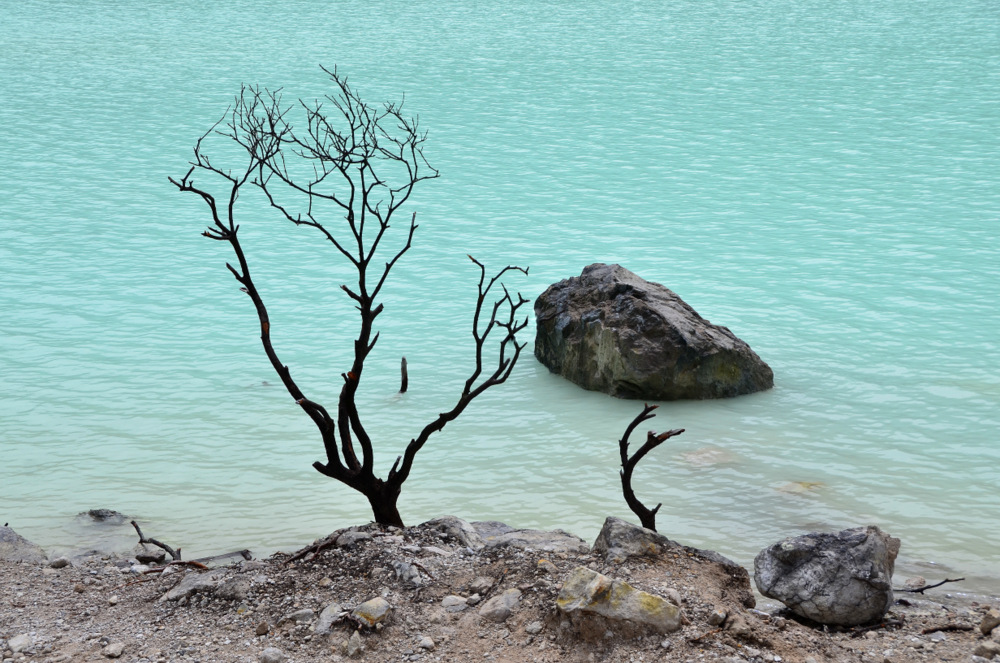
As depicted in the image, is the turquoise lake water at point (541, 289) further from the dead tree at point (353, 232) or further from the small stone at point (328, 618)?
the small stone at point (328, 618)

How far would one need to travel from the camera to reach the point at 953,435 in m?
7.01

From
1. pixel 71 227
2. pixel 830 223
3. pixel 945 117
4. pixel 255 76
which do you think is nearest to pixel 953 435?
pixel 830 223

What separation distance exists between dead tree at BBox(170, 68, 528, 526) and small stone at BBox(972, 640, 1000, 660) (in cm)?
192

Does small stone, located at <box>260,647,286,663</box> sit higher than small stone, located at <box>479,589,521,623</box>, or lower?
lower

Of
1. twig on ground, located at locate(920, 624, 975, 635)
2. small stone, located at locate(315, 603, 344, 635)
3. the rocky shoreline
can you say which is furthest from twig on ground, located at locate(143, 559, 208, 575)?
twig on ground, located at locate(920, 624, 975, 635)

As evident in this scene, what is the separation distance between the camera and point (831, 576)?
13.8 feet

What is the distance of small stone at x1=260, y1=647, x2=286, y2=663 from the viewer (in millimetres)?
3881

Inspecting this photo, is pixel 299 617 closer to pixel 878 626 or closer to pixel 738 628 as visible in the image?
pixel 738 628

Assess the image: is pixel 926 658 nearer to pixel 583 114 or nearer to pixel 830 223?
pixel 830 223

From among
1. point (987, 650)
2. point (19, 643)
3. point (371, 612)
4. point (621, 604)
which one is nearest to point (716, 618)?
point (621, 604)

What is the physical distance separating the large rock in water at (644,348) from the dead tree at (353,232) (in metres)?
0.50

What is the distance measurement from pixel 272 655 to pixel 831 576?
203cm

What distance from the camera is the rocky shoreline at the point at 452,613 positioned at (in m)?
3.85

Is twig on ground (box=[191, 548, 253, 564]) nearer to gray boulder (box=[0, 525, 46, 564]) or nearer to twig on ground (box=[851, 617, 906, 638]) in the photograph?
gray boulder (box=[0, 525, 46, 564])
